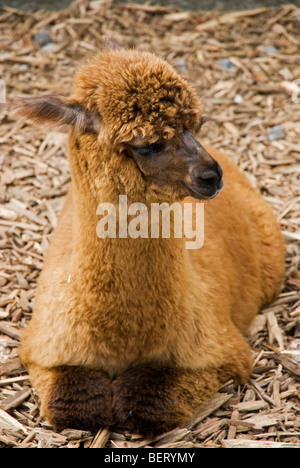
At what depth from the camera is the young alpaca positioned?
3980 mm

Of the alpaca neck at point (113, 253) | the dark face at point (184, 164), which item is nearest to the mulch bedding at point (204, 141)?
the dark face at point (184, 164)

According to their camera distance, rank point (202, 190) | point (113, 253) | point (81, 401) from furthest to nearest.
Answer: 1. point (81, 401)
2. point (113, 253)
3. point (202, 190)

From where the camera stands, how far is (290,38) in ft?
30.4

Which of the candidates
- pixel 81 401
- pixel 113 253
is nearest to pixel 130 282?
pixel 113 253

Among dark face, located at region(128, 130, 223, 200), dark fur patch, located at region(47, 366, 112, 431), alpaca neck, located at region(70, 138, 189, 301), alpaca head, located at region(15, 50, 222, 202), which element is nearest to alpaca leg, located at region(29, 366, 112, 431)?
dark fur patch, located at region(47, 366, 112, 431)

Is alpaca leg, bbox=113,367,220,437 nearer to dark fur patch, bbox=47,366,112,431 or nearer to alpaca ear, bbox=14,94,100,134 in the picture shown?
dark fur patch, bbox=47,366,112,431

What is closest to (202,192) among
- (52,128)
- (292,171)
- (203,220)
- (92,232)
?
(92,232)

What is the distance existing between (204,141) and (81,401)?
4.24 metres

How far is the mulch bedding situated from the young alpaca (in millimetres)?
204

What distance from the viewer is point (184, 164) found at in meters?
4.01

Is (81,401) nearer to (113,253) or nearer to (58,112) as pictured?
(113,253)

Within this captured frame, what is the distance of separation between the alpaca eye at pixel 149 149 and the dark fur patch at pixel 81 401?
1.58 metres

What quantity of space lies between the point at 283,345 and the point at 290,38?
5.33 metres

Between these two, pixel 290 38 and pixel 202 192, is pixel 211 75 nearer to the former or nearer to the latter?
pixel 290 38
